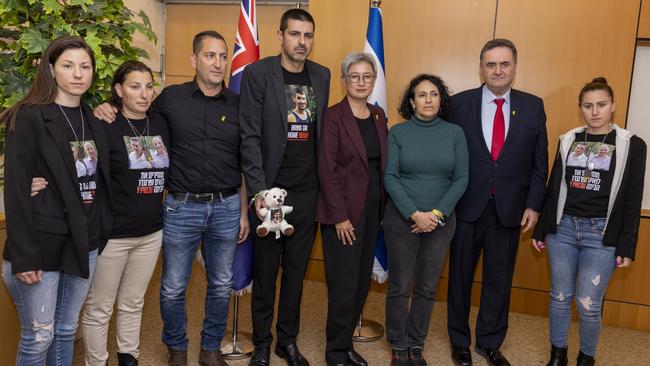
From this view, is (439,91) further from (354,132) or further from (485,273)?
(485,273)

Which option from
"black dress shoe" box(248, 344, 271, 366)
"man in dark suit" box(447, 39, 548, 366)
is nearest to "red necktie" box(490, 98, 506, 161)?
"man in dark suit" box(447, 39, 548, 366)

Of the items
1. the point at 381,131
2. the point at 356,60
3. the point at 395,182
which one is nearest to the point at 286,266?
the point at 395,182

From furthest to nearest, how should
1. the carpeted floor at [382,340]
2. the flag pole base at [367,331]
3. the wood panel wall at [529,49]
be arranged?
1. the wood panel wall at [529,49]
2. the flag pole base at [367,331]
3. the carpeted floor at [382,340]

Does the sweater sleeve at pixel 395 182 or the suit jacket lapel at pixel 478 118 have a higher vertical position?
the suit jacket lapel at pixel 478 118

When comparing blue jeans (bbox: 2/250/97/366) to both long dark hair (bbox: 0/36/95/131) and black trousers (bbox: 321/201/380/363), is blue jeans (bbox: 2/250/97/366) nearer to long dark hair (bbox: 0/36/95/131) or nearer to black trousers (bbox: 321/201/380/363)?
long dark hair (bbox: 0/36/95/131)

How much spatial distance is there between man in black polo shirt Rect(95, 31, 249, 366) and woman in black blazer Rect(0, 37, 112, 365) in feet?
1.57

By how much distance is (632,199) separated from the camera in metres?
2.62

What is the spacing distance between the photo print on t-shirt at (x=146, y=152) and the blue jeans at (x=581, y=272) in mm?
2034

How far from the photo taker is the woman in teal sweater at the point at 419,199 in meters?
2.71

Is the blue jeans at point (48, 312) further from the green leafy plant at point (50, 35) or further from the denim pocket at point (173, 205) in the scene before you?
the green leafy plant at point (50, 35)

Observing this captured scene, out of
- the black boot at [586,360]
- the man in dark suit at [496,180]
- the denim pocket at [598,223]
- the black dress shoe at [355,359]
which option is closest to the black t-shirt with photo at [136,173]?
the black dress shoe at [355,359]

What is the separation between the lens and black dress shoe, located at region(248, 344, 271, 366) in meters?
2.86

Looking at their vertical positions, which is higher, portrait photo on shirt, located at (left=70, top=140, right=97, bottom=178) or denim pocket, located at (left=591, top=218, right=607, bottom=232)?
portrait photo on shirt, located at (left=70, top=140, right=97, bottom=178)

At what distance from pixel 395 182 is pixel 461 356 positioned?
3.79ft
